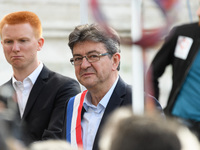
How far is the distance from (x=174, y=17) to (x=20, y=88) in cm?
200

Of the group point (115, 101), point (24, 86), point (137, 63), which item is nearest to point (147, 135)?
point (137, 63)

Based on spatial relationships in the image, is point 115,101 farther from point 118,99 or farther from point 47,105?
point 47,105

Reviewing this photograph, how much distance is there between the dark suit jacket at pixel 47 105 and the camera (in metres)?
2.95

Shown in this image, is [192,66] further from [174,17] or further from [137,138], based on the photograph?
[137,138]

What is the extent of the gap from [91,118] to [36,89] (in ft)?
1.99

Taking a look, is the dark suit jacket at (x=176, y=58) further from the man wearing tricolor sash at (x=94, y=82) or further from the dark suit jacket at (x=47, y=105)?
the dark suit jacket at (x=47, y=105)

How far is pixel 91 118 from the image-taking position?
2.64 m

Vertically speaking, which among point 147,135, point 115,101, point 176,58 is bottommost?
point 115,101

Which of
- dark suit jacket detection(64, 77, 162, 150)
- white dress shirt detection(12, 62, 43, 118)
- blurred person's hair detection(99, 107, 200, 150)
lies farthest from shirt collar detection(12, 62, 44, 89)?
blurred person's hair detection(99, 107, 200, 150)

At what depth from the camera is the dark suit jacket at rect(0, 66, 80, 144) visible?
2945mm

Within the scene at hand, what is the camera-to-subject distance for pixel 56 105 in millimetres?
3088

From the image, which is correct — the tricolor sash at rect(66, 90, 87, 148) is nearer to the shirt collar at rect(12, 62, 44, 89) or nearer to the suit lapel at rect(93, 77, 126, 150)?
the suit lapel at rect(93, 77, 126, 150)

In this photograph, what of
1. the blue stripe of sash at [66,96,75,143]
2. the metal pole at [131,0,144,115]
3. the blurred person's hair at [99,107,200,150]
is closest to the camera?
the blurred person's hair at [99,107,200,150]

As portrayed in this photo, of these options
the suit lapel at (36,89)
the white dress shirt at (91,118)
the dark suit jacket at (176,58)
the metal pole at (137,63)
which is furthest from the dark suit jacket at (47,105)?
the metal pole at (137,63)
